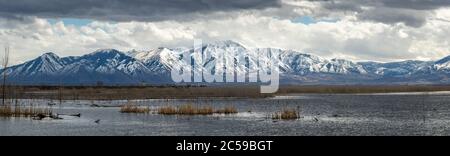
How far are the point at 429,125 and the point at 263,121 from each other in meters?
16.0

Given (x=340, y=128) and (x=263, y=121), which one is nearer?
(x=340, y=128)

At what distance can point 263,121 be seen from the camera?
6312cm

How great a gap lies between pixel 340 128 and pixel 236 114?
19797mm

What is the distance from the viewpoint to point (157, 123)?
61.0 m
